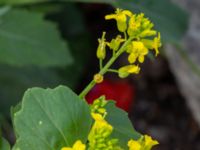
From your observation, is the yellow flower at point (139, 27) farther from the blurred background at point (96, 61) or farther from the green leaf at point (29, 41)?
the green leaf at point (29, 41)

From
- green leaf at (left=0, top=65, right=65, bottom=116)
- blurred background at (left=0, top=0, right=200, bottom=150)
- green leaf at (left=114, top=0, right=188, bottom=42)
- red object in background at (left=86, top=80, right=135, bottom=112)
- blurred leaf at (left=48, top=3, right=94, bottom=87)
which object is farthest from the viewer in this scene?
blurred leaf at (left=48, top=3, right=94, bottom=87)

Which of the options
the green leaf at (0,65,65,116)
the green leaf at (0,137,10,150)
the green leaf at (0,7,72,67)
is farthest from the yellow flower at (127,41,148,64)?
the green leaf at (0,65,65,116)

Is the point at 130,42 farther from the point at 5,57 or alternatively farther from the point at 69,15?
the point at 69,15

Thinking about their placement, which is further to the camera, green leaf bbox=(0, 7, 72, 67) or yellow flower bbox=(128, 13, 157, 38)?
green leaf bbox=(0, 7, 72, 67)

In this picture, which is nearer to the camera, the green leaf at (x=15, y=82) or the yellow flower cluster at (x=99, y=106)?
the yellow flower cluster at (x=99, y=106)

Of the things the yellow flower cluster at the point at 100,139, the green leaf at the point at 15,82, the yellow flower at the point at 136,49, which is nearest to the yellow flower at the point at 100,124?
the yellow flower cluster at the point at 100,139

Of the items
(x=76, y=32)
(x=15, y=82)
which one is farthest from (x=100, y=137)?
(x=76, y=32)

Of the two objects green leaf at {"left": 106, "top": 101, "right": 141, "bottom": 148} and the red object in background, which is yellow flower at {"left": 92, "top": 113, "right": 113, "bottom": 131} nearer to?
green leaf at {"left": 106, "top": 101, "right": 141, "bottom": 148}
